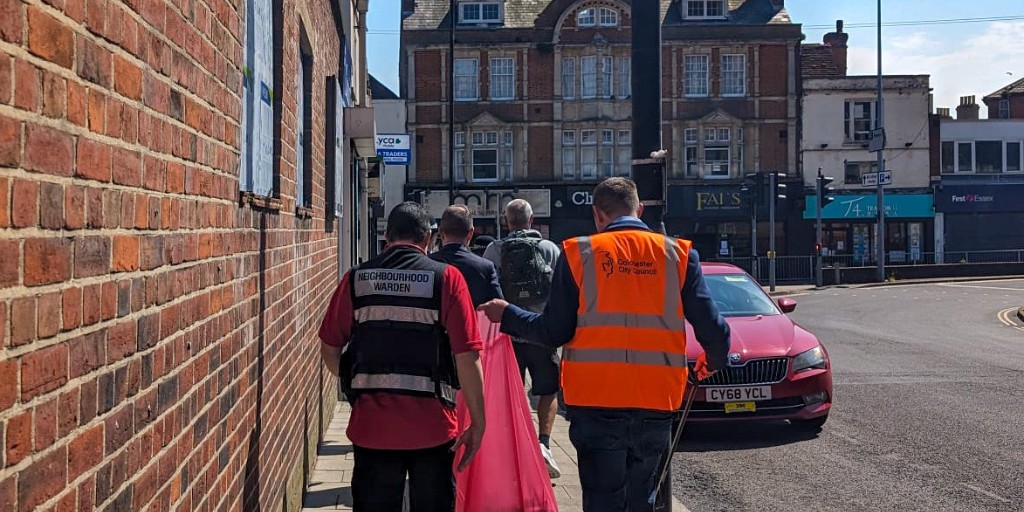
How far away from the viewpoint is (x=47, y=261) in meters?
1.58

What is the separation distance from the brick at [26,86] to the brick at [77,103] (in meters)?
0.15

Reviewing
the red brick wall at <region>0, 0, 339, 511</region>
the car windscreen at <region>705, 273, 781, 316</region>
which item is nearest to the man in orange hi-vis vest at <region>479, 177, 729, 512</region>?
the red brick wall at <region>0, 0, 339, 511</region>

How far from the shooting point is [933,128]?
44.8 metres

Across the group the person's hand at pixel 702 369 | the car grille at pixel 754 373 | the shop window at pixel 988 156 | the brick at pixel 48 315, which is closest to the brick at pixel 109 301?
the brick at pixel 48 315

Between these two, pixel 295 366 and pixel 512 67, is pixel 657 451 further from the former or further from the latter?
pixel 512 67

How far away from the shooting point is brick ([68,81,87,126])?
169 centimetres

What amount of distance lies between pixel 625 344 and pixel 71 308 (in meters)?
2.98

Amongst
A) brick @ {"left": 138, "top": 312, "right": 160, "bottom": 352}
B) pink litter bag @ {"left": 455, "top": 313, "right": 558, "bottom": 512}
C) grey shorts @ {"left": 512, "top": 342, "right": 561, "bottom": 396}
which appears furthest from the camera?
grey shorts @ {"left": 512, "top": 342, "right": 561, "bottom": 396}

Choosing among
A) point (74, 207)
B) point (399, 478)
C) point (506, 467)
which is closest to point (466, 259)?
point (506, 467)

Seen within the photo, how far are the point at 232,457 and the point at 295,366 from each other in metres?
2.35

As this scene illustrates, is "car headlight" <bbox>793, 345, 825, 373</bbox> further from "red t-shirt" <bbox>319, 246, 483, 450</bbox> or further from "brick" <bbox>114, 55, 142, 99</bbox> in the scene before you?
"brick" <bbox>114, 55, 142, 99</bbox>

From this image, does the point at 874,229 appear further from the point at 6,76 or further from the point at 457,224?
the point at 6,76

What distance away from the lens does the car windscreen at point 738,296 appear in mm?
10242

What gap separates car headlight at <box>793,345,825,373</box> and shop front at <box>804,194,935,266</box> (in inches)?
1407
